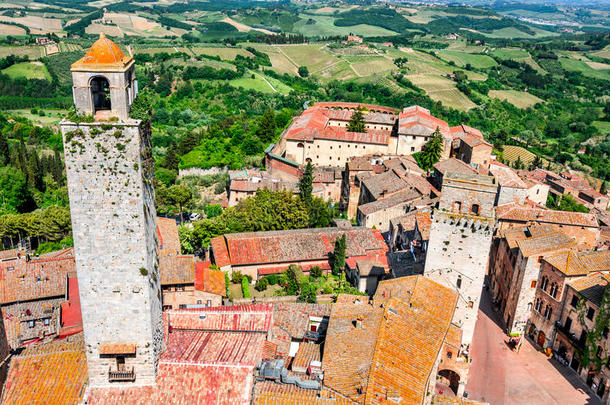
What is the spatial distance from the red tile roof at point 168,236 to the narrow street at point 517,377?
24.1 m

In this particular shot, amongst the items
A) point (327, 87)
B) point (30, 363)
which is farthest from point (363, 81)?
point (30, 363)

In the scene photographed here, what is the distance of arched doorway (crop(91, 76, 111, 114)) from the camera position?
2069cm

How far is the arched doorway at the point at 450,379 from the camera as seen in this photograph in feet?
103

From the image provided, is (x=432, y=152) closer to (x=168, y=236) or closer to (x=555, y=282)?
(x=555, y=282)

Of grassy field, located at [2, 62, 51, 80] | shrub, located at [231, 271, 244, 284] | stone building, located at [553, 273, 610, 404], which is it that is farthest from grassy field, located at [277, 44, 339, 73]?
stone building, located at [553, 273, 610, 404]

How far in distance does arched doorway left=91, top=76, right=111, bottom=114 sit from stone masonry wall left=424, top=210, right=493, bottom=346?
2021 centimetres

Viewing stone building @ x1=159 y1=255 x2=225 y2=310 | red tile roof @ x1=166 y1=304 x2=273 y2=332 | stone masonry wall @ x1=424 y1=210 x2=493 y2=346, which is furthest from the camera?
stone building @ x1=159 y1=255 x2=225 y2=310

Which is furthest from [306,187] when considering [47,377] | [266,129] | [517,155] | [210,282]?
[517,155]

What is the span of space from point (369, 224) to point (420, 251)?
12.5 meters

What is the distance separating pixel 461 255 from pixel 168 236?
2620 cm

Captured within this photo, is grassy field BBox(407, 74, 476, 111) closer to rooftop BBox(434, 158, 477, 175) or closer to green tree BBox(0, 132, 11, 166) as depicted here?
rooftop BBox(434, 158, 477, 175)

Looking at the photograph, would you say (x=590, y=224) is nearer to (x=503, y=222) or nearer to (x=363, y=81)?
(x=503, y=222)

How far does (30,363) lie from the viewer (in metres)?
23.9

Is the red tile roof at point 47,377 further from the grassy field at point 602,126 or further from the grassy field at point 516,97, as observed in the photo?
the grassy field at point 516,97
